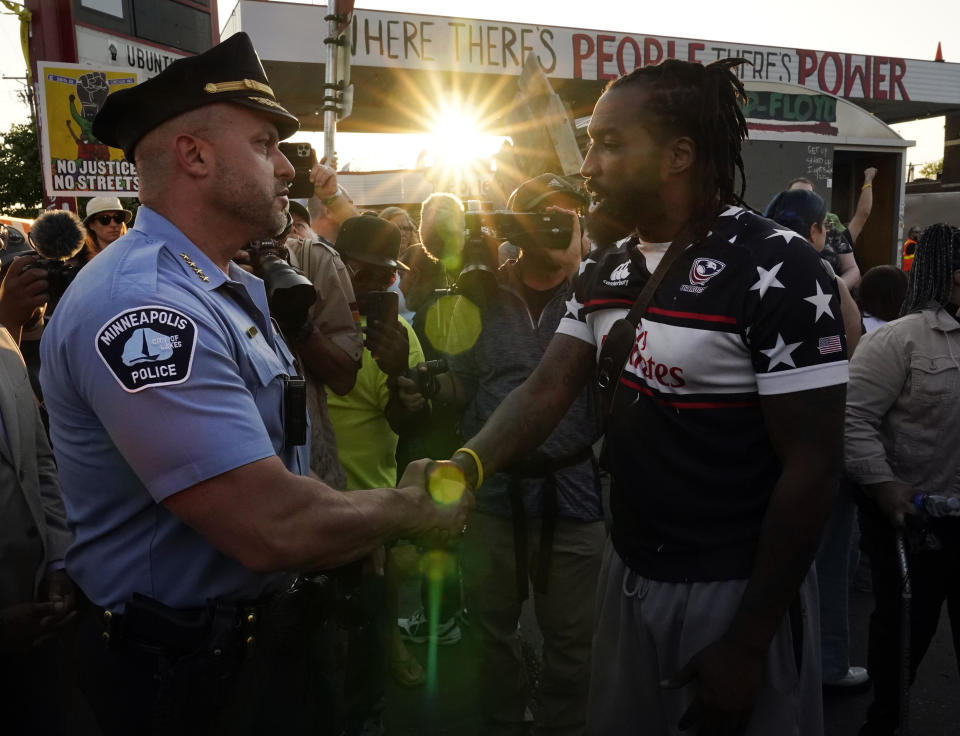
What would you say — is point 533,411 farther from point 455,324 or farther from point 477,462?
point 455,324

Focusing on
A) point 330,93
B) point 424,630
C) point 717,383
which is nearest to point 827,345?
point 717,383

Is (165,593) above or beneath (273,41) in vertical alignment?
beneath

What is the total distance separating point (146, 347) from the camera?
1.47 meters

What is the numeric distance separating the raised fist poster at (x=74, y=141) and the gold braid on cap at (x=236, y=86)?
13.8 ft

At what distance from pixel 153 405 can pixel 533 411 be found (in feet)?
3.89

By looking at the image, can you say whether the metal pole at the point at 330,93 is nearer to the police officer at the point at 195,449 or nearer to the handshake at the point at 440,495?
the police officer at the point at 195,449

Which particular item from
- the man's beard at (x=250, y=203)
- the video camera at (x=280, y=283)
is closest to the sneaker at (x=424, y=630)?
the video camera at (x=280, y=283)

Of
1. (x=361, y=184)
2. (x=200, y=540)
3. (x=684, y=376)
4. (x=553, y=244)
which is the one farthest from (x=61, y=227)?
(x=361, y=184)

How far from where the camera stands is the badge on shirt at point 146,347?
1456mm

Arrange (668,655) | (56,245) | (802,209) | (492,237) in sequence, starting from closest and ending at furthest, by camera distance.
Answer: (668,655) → (56,245) → (492,237) → (802,209)

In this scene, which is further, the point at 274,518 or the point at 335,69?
the point at 335,69

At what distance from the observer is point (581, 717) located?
3.11 m

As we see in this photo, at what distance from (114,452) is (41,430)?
1231 millimetres

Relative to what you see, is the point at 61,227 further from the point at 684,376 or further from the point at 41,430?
the point at 684,376
